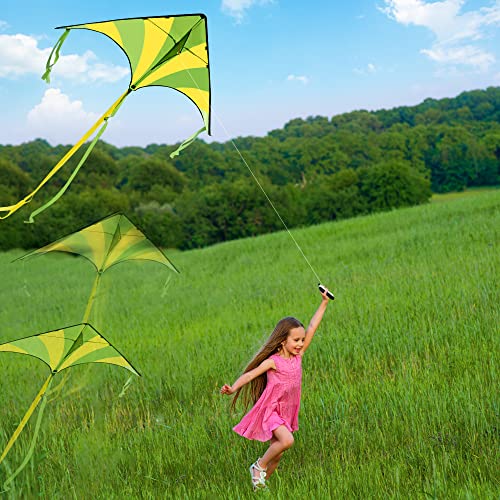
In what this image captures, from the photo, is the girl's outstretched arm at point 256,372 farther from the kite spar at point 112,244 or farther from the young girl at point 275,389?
the kite spar at point 112,244

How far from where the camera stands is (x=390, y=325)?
6.10 metres

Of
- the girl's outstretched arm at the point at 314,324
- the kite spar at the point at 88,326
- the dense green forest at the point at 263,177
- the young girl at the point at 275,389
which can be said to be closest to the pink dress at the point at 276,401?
the young girl at the point at 275,389

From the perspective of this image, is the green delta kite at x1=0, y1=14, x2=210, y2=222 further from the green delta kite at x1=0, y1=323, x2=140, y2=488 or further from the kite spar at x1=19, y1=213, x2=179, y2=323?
the green delta kite at x1=0, y1=323, x2=140, y2=488

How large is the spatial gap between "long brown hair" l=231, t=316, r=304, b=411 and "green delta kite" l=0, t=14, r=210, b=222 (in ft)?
4.23

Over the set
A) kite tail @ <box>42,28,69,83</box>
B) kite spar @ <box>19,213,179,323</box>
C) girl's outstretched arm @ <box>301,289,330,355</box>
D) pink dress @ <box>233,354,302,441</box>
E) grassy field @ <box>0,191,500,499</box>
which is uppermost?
kite tail @ <box>42,28,69,83</box>

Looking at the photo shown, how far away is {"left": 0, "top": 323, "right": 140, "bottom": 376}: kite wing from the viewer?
2.73 m

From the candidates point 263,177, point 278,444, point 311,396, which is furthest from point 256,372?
point 263,177

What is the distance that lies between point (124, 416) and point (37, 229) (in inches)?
1696

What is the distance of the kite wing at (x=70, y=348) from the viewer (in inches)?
108

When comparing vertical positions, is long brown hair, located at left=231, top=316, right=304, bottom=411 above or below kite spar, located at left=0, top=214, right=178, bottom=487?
below

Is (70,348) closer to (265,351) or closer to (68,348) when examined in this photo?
(68,348)

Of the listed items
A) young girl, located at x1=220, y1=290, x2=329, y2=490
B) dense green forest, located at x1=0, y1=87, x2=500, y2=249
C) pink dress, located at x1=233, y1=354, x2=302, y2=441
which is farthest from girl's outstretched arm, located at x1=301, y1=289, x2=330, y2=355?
dense green forest, located at x1=0, y1=87, x2=500, y2=249

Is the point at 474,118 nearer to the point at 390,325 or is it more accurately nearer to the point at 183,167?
the point at 183,167

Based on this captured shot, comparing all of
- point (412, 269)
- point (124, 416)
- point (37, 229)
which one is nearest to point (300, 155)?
point (37, 229)
